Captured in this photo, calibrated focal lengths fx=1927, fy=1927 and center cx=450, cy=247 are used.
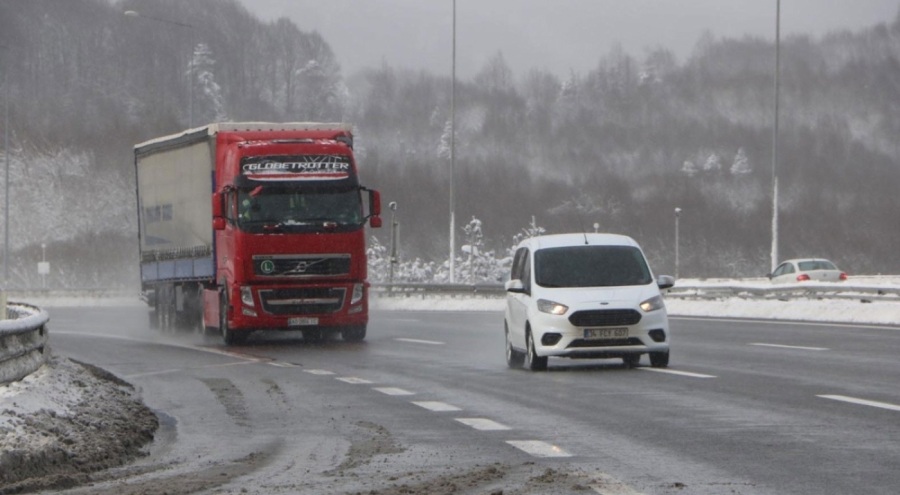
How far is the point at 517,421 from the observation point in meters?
15.0

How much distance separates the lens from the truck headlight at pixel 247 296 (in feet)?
99.6

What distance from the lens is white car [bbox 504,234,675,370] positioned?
21.8m

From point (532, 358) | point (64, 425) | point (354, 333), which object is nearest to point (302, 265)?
point (354, 333)

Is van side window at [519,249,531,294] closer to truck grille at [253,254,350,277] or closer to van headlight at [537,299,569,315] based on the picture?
van headlight at [537,299,569,315]

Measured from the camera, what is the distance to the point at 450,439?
13539 mm

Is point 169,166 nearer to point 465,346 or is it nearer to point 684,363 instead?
point 465,346

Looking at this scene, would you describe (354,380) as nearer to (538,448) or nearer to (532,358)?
(532,358)

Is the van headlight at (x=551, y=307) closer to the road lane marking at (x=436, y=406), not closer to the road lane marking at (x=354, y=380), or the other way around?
the road lane marking at (x=354, y=380)

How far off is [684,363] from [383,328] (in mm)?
16409

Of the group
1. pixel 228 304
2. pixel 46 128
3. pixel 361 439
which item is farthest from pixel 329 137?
pixel 46 128

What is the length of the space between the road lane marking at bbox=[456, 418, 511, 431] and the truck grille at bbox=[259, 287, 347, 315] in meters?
15.4

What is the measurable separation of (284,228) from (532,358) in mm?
8867

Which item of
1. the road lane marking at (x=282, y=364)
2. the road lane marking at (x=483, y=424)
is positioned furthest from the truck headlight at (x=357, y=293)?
the road lane marking at (x=483, y=424)

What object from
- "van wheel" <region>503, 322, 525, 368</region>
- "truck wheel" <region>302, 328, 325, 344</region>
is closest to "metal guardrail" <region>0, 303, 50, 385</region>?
"van wheel" <region>503, 322, 525, 368</region>
